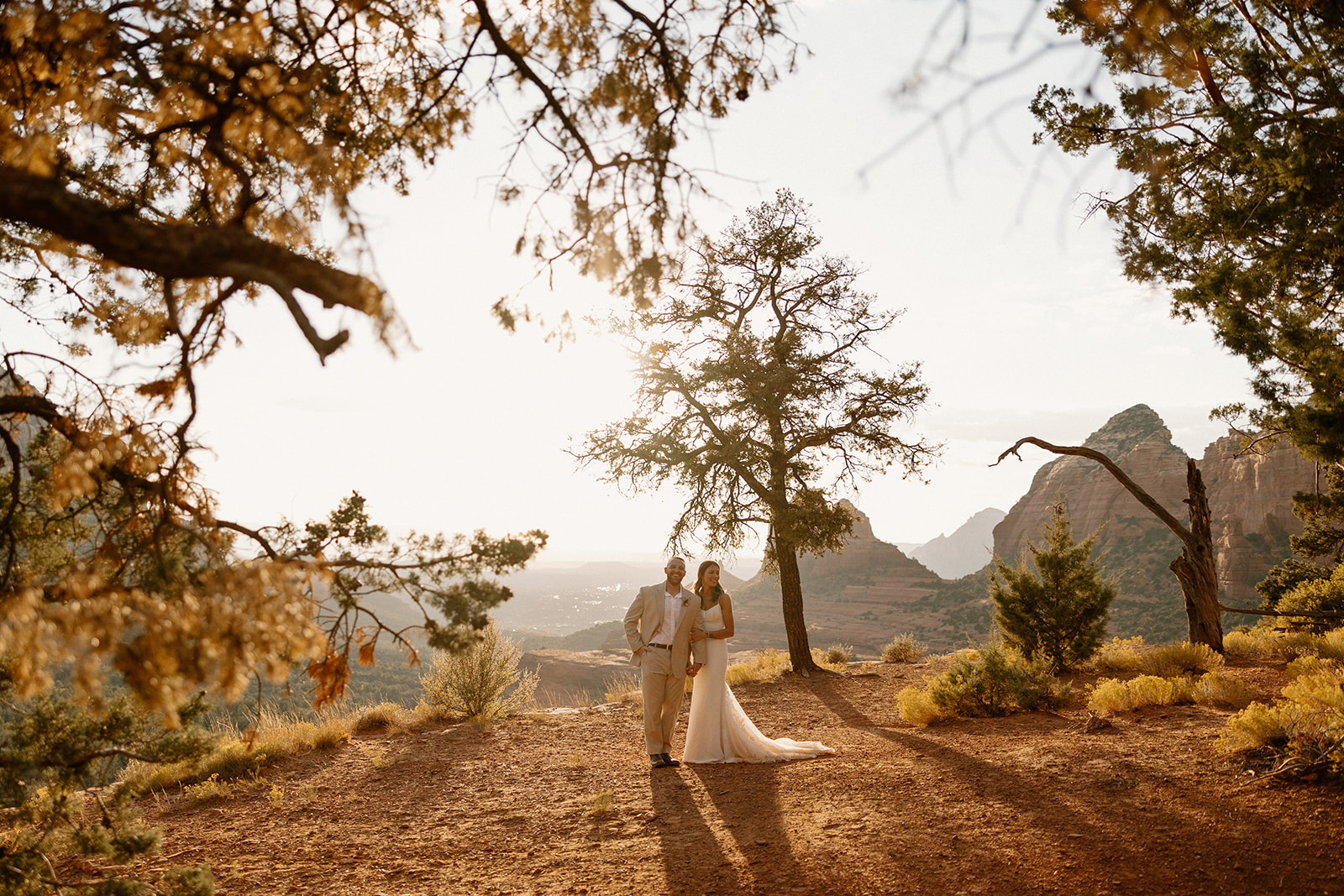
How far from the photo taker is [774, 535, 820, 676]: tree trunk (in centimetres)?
1415

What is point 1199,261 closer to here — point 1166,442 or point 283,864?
point 283,864

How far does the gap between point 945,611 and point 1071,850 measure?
226 feet

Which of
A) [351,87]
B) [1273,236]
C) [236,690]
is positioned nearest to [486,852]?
[236,690]

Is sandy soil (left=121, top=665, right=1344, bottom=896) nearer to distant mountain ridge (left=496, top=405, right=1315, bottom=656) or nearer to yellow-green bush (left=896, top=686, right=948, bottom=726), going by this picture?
yellow-green bush (left=896, top=686, right=948, bottom=726)

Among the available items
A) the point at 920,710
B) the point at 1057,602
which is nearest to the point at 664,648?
the point at 920,710

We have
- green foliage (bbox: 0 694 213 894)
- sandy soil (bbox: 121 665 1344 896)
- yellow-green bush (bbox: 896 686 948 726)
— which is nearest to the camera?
green foliage (bbox: 0 694 213 894)

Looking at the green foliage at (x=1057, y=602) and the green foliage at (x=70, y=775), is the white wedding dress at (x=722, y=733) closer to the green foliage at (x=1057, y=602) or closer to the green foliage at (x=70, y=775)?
the green foliage at (x=70, y=775)

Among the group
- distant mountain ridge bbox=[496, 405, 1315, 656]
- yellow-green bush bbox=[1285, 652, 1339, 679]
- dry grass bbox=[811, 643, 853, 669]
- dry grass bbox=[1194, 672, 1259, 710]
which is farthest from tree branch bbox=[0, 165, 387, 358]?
distant mountain ridge bbox=[496, 405, 1315, 656]

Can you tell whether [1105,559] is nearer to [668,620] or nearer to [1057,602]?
[1057,602]

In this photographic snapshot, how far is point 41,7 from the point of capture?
9.92ft

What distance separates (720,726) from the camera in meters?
7.28

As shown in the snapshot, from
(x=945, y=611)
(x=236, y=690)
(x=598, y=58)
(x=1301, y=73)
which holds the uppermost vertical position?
(x=1301, y=73)

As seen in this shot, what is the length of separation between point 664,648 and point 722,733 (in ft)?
3.33

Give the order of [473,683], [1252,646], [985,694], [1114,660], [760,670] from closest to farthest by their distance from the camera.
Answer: [985,694] → [473,683] → [1114,660] → [1252,646] → [760,670]
